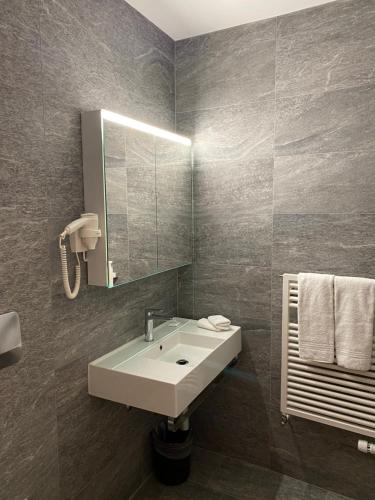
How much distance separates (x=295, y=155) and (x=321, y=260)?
1.83ft

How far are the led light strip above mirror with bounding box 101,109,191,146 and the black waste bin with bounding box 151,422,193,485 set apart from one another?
5.31 feet

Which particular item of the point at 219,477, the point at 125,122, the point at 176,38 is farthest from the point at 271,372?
the point at 176,38

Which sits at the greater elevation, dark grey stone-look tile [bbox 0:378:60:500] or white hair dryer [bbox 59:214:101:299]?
white hair dryer [bbox 59:214:101:299]

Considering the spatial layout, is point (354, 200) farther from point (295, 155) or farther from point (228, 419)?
point (228, 419)

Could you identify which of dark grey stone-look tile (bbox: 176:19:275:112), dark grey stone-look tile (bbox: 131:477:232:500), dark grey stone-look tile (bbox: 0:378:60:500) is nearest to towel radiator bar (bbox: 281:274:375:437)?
dark grey stone-look tile (bbox: 131:477:232:500)

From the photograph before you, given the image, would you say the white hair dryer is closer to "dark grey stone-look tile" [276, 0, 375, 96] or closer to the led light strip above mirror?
the led light strip above mirror

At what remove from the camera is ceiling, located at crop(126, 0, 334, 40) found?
1.76m

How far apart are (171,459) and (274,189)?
155cm

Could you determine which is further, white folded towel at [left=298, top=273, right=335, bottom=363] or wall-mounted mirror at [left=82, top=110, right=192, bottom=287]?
white folded towel at [left=298, top=273, right=335, bottom=363]

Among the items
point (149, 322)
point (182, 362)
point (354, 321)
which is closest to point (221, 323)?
point (182, 362)

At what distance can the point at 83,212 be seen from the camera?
60.4 inches

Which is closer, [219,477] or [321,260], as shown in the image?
[321,260]

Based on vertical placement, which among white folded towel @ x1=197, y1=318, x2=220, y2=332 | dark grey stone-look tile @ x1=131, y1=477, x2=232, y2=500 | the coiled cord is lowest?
dark grey stone-look tile @ x1=131, y1=477, x2=232, y2=500

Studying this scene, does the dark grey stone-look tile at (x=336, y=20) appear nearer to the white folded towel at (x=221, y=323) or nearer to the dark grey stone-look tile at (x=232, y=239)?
the dark grey stone-look tile at (x=232, y=239)
